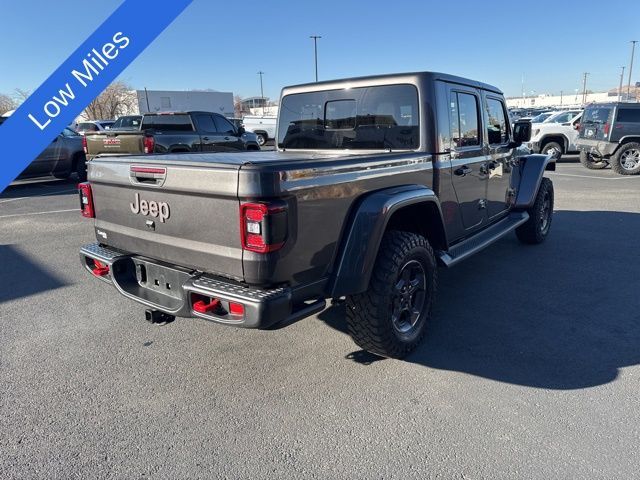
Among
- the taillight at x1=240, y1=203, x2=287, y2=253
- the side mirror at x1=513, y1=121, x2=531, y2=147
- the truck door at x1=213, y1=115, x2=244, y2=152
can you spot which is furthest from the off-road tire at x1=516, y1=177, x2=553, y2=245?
the truck door at x1=213, y1=115, x2=244, y2=152

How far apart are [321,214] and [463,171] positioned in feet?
6.48

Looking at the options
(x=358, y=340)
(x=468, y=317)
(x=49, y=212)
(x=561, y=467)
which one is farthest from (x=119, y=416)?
(x=49, y=212)

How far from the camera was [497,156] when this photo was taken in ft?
15.9

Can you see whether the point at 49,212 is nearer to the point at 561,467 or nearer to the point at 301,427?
the point at 301,427

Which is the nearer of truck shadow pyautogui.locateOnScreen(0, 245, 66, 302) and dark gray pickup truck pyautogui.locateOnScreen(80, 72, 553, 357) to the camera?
dark gray pickup truck pyautogui.locateOnScreen(80, 72, 553, 357)

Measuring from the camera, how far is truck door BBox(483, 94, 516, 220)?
15.5 feet

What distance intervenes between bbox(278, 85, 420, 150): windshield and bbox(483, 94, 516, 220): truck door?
1270 millimetres

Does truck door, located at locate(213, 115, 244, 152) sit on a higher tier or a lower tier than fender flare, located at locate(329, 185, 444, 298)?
higher

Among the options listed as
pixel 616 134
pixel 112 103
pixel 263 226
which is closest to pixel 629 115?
pixel 616 134

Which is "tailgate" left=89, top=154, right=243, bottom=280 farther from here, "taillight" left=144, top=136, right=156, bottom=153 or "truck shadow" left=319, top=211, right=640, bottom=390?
"taillight" left=144, top=136, right=156, bottom=153

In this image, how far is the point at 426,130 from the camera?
3.65 metres

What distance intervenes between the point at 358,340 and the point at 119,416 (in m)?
1.56

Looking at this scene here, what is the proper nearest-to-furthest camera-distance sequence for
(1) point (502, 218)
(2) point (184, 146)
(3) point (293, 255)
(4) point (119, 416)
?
(3) point (293, 255), (4) point (119, 416), (1) point (502, 218), (2) point (184, 146)

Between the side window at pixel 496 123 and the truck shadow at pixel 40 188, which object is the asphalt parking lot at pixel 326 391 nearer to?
the side window at pixel 496 123
